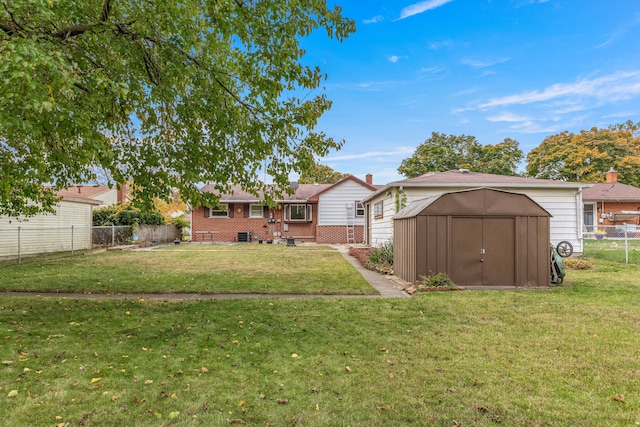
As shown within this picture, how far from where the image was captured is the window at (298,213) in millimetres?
26078

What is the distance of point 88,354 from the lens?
4.16 meters

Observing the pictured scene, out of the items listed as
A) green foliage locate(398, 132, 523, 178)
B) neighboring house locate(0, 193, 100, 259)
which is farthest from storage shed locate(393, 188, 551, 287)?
green foliage locate(398, 132, 523, 178)

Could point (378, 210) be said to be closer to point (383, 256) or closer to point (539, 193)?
point (383, 256)

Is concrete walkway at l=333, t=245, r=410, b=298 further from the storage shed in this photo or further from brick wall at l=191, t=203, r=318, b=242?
brick wall at l=191, t=203, r=318, b=242

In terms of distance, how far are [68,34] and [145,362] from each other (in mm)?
4522

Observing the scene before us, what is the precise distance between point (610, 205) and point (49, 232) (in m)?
34.5

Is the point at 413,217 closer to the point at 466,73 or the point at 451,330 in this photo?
the point at 451,330

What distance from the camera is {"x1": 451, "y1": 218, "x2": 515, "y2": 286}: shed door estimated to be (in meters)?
8.59

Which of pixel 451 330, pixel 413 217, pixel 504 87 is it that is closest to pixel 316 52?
pixel 413 217

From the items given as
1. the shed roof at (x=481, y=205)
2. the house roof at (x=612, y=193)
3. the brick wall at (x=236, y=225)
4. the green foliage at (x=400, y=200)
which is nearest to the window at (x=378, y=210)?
the green foliage at (x=400, y=200)

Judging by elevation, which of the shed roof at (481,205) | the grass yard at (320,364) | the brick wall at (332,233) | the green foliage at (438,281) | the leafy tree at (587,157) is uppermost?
the leafy tree at (587,157)

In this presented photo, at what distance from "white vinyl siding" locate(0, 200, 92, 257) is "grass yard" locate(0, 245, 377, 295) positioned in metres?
4.13

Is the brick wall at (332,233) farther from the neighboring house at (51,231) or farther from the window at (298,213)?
the neighboring house at (51,231)

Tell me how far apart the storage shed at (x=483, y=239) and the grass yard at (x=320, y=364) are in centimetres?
190
